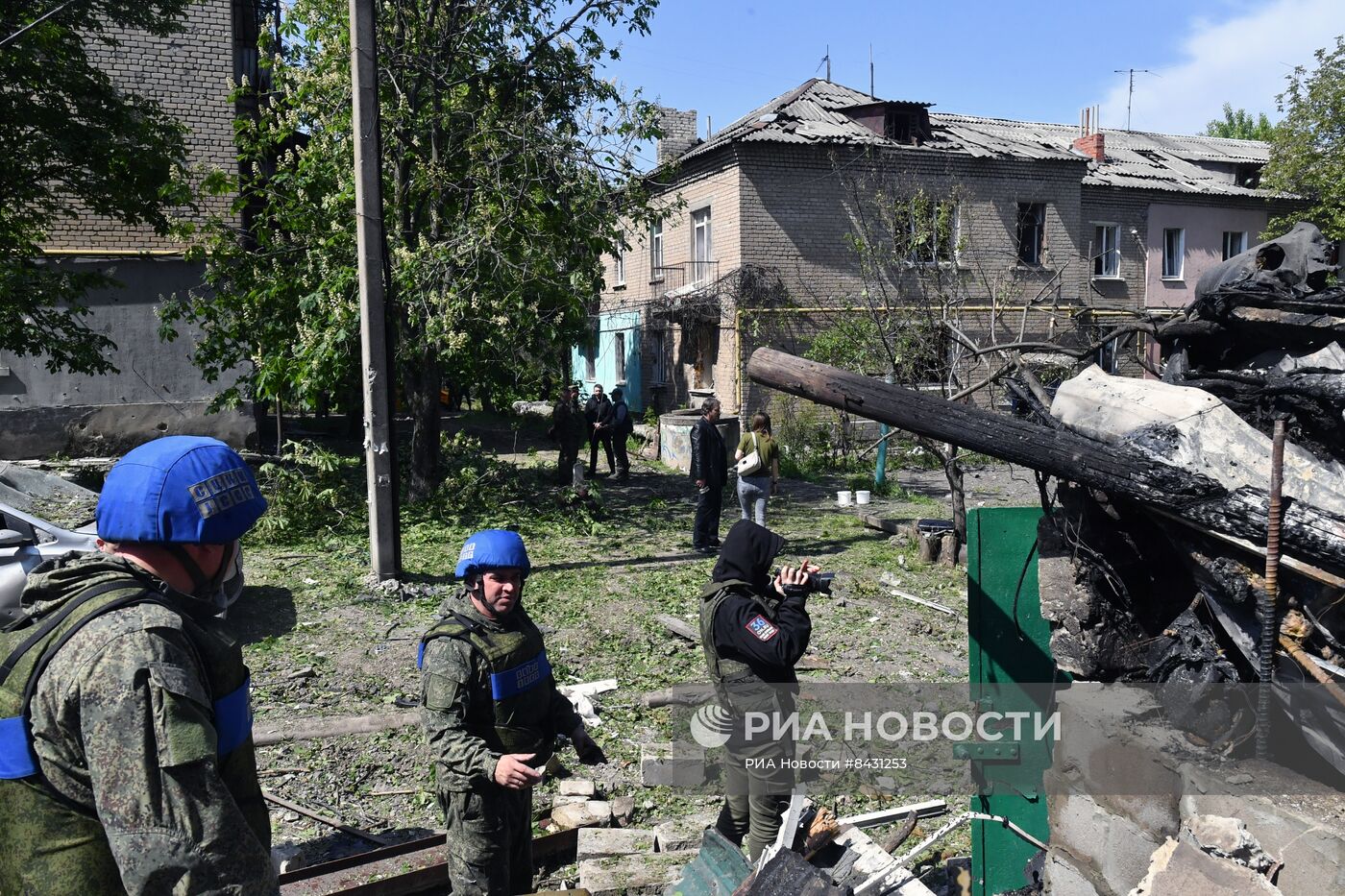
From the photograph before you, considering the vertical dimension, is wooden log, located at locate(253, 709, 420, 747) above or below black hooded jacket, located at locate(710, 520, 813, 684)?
below

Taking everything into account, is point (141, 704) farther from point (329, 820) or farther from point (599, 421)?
point (599, 421)

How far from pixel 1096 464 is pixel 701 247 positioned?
63.5 feet

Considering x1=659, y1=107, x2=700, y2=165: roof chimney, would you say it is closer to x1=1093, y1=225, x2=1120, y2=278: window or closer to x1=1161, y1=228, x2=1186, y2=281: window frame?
x1=1093, y1=225, x2=1120, y2=278: window

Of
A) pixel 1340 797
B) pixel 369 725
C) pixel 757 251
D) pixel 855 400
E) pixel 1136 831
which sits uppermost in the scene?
pixel 757 251

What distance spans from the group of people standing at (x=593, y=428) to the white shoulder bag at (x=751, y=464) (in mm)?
5102

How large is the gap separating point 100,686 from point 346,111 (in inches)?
462

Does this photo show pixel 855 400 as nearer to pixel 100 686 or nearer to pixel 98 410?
pixel 100 686

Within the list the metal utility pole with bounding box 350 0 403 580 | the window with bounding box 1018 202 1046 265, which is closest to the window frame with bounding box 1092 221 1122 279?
the window with bounding box 1018 202 1046 265

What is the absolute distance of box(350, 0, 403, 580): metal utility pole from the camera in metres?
8.52

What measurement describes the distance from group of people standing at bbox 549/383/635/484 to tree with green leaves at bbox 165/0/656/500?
1.99 meters

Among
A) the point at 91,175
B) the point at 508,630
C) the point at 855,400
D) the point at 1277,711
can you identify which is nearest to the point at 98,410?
the point at 91,175

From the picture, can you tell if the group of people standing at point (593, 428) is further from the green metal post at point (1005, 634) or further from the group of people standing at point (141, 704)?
the group of people standing at point (141, 704)

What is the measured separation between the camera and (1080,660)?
10.9 ft

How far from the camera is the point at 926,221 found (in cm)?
1585
